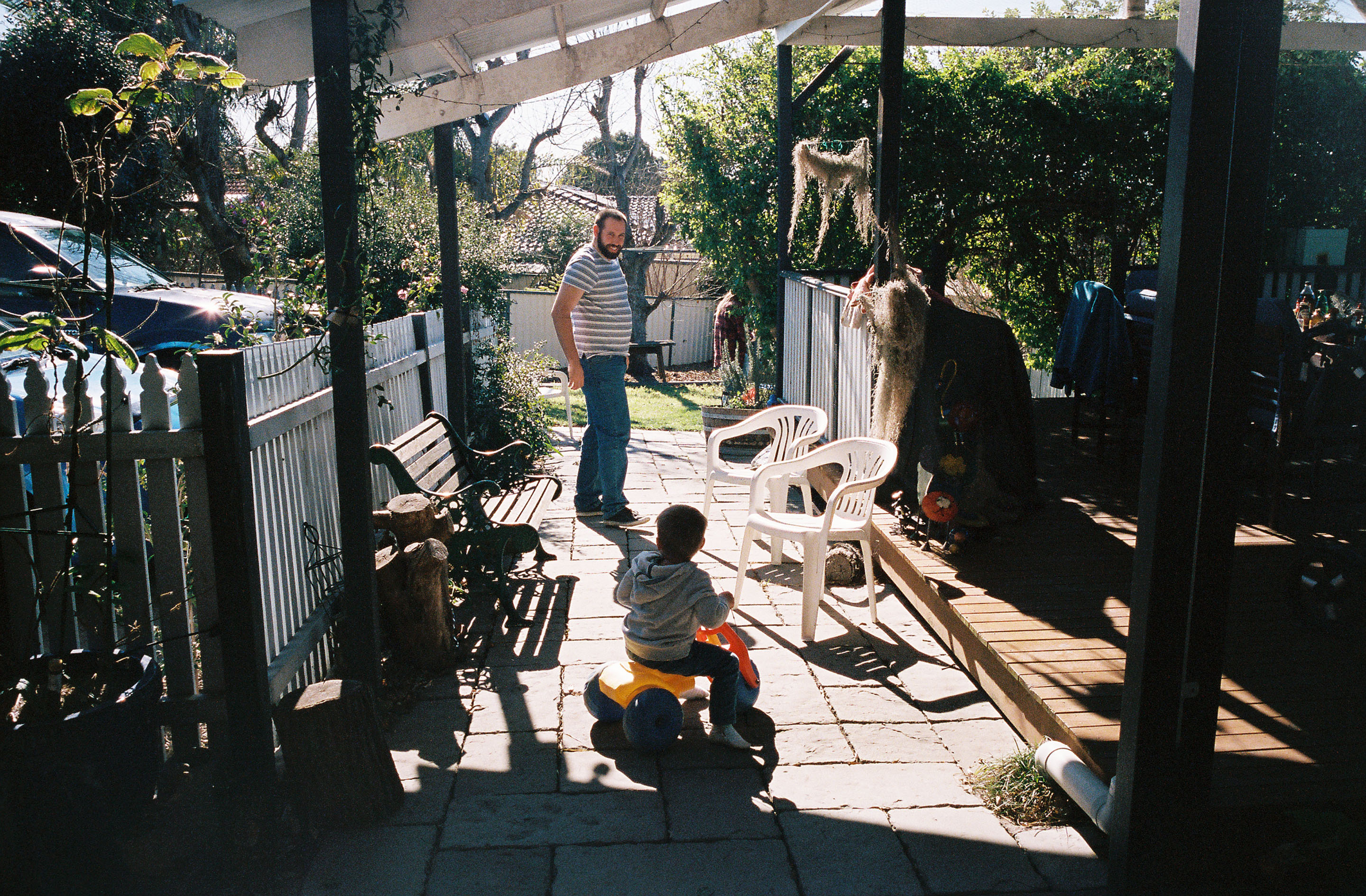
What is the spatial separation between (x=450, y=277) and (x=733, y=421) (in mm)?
2854

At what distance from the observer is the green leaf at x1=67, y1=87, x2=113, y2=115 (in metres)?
2.68

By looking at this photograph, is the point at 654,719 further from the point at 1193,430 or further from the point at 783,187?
the point at 783,187

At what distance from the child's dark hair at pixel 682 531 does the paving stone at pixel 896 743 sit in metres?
0.87

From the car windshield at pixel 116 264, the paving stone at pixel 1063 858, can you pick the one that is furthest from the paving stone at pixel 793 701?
the car windshield at pixel 116 264

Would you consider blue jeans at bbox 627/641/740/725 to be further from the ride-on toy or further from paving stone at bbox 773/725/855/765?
paving stone at bbox 773/725/855/765

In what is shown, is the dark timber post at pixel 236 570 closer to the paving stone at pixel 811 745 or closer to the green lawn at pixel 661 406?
the paving stone at pixel 811 745

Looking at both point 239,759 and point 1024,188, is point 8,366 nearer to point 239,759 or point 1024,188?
point 239,759

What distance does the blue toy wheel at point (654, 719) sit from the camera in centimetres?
325

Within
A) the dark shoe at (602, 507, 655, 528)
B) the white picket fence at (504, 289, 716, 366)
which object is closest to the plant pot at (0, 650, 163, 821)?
the dark shoe at (602, 507, 655, 528)

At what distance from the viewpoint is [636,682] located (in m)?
3.36

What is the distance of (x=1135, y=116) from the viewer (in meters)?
9.62

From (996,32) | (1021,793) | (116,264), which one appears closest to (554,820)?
(1021,793)

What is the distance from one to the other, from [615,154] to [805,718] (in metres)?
18.0

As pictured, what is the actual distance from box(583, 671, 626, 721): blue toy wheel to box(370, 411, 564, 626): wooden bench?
1.04 m
